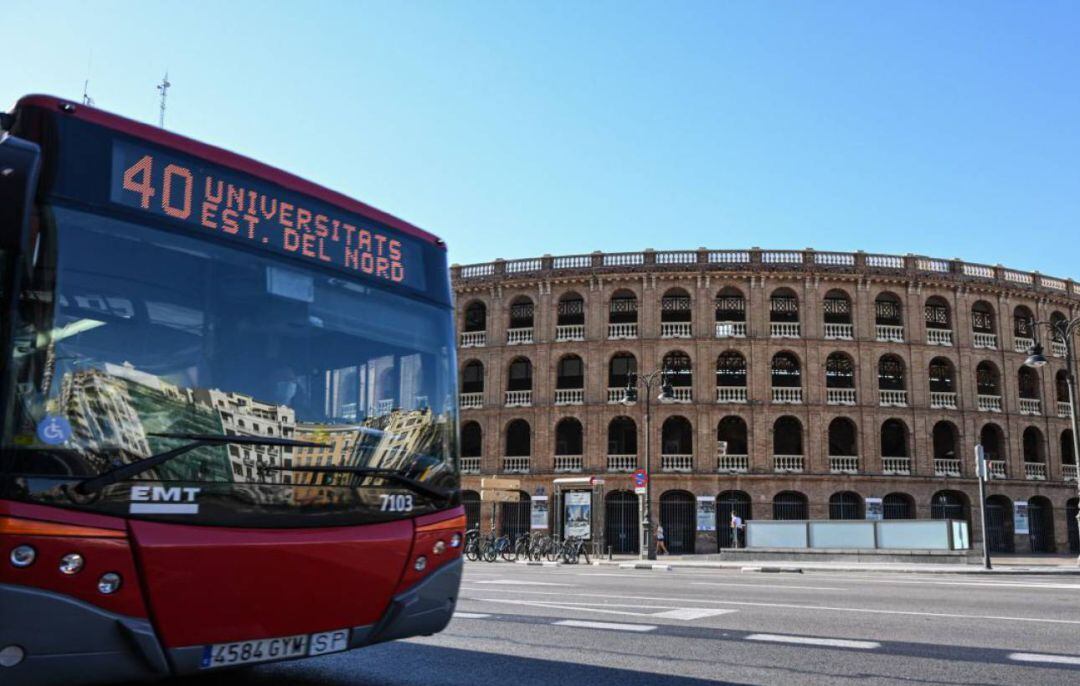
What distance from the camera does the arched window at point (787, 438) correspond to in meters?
39.8

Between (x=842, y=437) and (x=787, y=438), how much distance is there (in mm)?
2671

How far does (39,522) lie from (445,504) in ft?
7.45

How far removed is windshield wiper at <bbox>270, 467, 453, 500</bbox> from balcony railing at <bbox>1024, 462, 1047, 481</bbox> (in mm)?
41199

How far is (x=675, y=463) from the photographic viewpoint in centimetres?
3866

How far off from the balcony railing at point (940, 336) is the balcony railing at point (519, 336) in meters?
18.4

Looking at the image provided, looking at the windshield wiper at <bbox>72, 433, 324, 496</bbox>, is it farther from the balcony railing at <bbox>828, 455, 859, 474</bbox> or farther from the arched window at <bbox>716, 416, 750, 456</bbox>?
the balcony railing at <bbox>828, 455, 859, 474</bbox>

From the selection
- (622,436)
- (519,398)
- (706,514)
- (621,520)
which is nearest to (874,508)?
(706,514)

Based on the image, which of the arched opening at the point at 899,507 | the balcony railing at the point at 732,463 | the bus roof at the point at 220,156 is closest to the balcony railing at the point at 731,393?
the balcony railing at the point at 732,463

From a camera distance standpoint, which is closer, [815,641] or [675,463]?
[815,641]

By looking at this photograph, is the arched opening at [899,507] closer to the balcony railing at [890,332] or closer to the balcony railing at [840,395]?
the balcony railing at [840,395]

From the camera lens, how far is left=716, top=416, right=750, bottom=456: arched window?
39594mm

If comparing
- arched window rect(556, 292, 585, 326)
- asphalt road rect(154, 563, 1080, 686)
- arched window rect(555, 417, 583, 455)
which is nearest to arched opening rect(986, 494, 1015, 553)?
arched window rect(555, 417, 583, 455)

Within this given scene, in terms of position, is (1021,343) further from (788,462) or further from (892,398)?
(788,462)

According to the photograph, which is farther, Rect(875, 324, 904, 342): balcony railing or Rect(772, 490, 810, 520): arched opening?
Rect(875, 324, 904, 342): balcony railing
